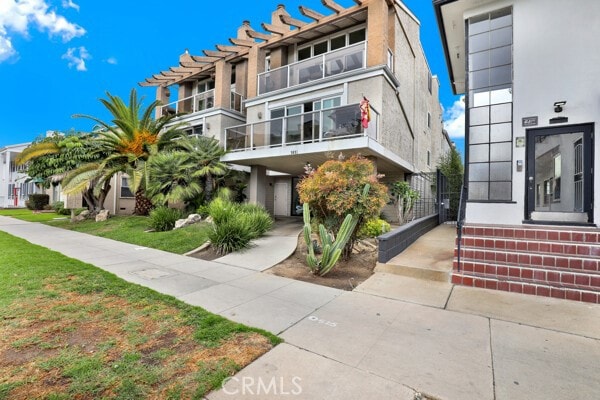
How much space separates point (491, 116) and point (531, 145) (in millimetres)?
1631

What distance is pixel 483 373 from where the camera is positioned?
108 inches

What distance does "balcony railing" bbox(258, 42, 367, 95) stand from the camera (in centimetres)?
1241

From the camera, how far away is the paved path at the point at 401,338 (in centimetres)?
253

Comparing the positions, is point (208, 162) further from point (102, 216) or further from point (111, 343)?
point (111, 343)

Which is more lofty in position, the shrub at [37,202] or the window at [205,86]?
the window at [205,86]

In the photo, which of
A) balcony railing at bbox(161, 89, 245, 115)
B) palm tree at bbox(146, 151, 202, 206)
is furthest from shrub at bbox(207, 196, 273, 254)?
balcony railing at bbox(161, 89, 245, 115)

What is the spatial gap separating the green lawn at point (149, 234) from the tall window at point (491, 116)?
8.66 metres

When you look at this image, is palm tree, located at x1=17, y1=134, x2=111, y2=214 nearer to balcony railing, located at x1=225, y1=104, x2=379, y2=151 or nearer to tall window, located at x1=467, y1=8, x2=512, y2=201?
balcony railing, located at x1=225, y1=104, x2=379, y2=151

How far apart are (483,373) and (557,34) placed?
820cm

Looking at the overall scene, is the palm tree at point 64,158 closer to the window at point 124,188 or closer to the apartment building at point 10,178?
the window at point 124,188

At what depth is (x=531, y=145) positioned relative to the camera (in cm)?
680

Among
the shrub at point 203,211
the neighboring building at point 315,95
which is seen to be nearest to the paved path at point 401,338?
the neighboring building at point 315,95

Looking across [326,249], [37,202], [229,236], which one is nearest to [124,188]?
[37,202]

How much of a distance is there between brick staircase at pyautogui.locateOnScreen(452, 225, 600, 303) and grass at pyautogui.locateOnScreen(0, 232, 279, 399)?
458 cm
